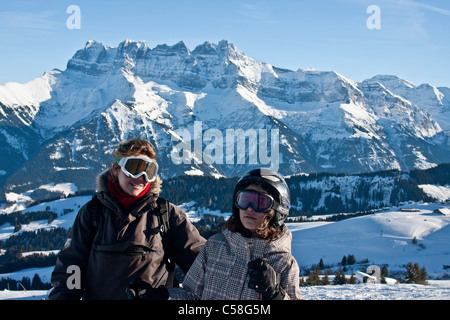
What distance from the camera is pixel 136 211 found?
8297mm

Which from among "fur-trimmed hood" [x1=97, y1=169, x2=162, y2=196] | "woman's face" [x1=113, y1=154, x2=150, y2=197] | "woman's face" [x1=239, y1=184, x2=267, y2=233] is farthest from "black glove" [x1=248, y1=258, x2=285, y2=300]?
"woman's face" [x1=113, y1=154, x2=150, y2=197]

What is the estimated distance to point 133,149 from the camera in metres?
8.86

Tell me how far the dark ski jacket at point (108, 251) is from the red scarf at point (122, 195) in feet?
0.41

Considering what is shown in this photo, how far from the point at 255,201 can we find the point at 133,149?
2.62 m

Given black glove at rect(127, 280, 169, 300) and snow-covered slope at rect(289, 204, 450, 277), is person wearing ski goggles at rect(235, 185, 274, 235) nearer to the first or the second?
black glove at rect(127, 280, 169, 300)

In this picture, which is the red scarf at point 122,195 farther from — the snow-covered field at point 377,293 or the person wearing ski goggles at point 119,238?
the snow-covered field at point 377,293

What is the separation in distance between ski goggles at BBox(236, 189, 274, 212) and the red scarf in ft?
6.51

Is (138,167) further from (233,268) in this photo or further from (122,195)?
(233,268)

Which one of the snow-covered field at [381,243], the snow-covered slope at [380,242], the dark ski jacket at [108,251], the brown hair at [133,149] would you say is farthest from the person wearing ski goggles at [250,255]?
the snow-covered slope at [380,242]

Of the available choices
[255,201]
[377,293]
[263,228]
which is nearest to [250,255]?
[263,228]

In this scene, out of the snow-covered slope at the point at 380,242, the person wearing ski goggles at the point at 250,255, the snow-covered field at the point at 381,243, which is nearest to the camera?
the person wearing ski goggles at the point at 250,255

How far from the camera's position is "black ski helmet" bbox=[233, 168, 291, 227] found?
7781mm

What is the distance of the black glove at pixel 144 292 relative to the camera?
7.55 meters
